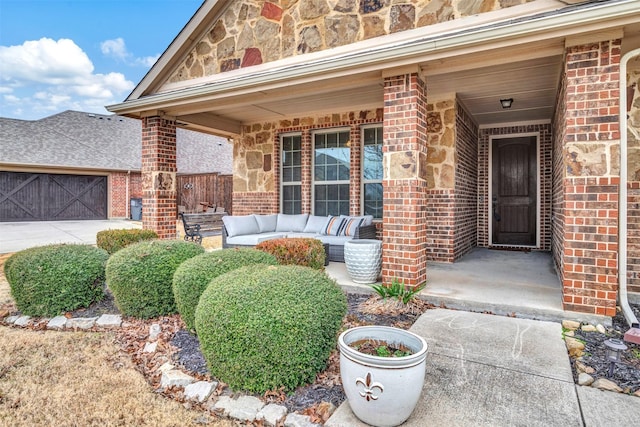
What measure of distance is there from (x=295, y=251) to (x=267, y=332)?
2395 mm

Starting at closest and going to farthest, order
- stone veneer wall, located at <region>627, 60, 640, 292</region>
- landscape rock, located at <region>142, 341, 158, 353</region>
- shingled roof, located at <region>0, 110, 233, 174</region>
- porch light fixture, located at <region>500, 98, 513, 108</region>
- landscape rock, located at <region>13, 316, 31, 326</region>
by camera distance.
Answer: landscape rock, located at <region>142, 341, 158, 353</region> < landscape rock, located at <region>13, 316, 31, 326</region> < stone veneer wall, located at <region>627, 60, 640, 292</region> < porch light fixture, located at <region>500, 98, 513, 108</region> < shingled roof, located at <region>0, 110, 233, 174</region>

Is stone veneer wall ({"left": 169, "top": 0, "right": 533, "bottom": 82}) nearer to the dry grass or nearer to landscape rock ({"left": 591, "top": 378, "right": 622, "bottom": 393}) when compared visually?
landscape rock ({"left": 591, "top": 378, "right": 622, "bottom": 393})

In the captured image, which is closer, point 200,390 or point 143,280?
point 200,390

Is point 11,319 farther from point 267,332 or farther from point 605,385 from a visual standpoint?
point 605,385

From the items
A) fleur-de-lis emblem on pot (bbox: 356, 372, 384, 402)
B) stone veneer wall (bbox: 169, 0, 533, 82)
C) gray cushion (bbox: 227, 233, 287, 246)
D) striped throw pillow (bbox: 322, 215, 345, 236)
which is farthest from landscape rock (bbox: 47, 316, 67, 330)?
stone veneer wall (bbox: 169, 0, 533, 82)

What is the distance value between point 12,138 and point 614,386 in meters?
21.8

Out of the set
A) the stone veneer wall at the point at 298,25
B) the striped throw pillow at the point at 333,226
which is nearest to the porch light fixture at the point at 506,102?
the stone veneer wall at the point at 298,25

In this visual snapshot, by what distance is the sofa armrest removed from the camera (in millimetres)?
6184

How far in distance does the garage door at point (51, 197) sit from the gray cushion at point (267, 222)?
48.0ft

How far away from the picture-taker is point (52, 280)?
12.8ft

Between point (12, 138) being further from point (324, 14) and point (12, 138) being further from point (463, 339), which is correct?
point (463, 339)

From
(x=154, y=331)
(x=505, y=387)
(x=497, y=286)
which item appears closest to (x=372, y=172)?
(x=497, y=286)

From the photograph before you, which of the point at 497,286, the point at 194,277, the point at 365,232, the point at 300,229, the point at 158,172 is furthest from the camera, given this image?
the point at 300,229

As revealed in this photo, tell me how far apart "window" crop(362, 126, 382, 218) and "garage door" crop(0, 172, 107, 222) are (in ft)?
52.9
